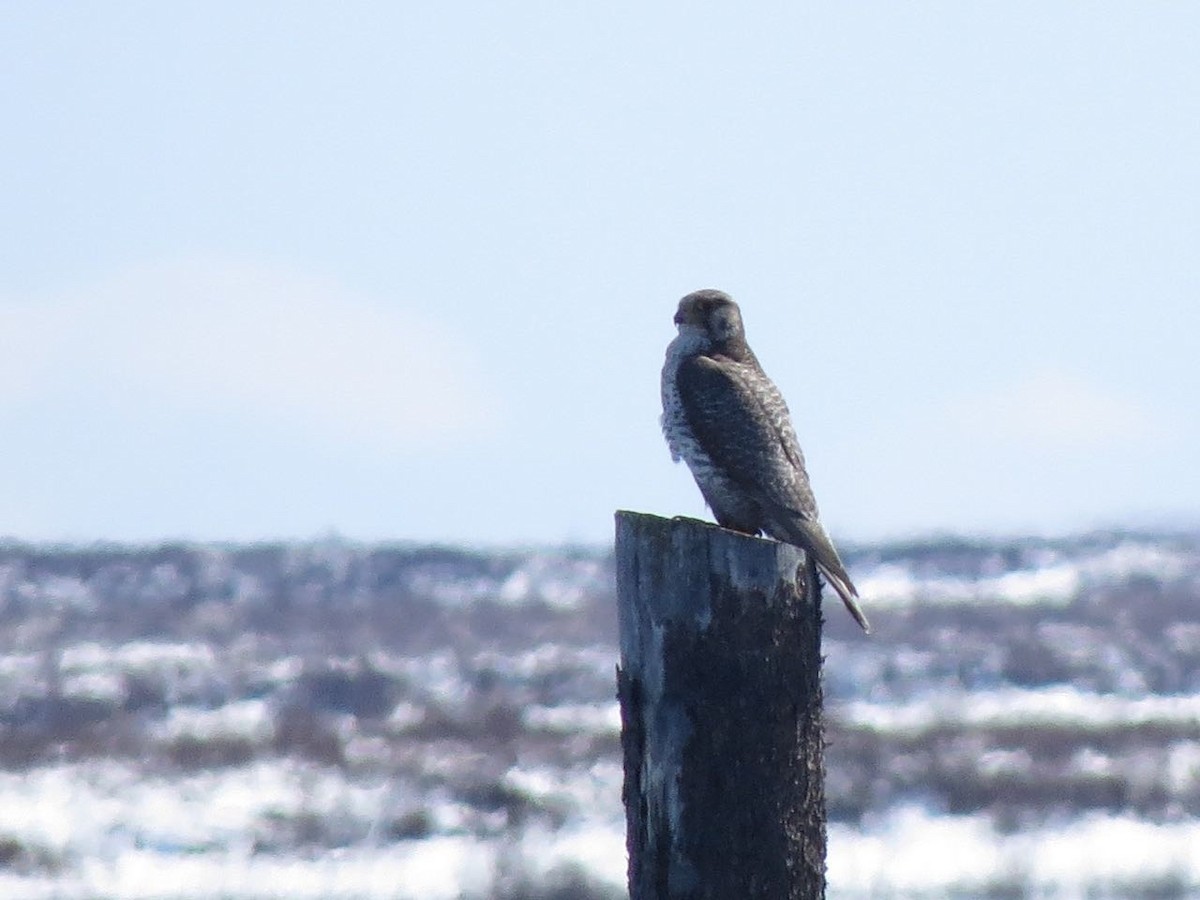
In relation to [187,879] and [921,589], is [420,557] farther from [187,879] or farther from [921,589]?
[187,879]

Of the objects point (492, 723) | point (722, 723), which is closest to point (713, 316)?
point (722, 723)

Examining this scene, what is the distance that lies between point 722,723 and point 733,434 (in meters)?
2.69

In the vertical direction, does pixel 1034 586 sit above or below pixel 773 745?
above

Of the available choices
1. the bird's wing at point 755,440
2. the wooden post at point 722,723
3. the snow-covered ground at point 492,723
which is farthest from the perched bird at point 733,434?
the snow-covered ground at point 492,723

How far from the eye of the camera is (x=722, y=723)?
4.99 metres

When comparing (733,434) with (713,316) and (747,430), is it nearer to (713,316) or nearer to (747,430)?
(747,430)

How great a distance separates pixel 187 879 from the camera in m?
16.2

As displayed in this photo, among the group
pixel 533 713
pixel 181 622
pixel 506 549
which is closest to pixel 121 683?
pixel 533 713

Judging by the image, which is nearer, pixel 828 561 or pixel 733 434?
pixel 828 561

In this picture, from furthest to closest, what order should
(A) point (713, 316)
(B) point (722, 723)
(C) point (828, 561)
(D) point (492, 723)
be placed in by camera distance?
(D) point (492, 723) < (A) point (713, 316) < (C) point (828, 561) < (B) point (722, 723)

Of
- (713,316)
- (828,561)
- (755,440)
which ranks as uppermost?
(713,316)

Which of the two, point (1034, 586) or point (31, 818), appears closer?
point (31, 818)

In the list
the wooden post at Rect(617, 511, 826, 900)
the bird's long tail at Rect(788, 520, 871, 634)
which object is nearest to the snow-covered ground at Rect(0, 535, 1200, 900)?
the bird's long tail at Rect(788, 520, 871, 634)

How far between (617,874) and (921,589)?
2374 cm
